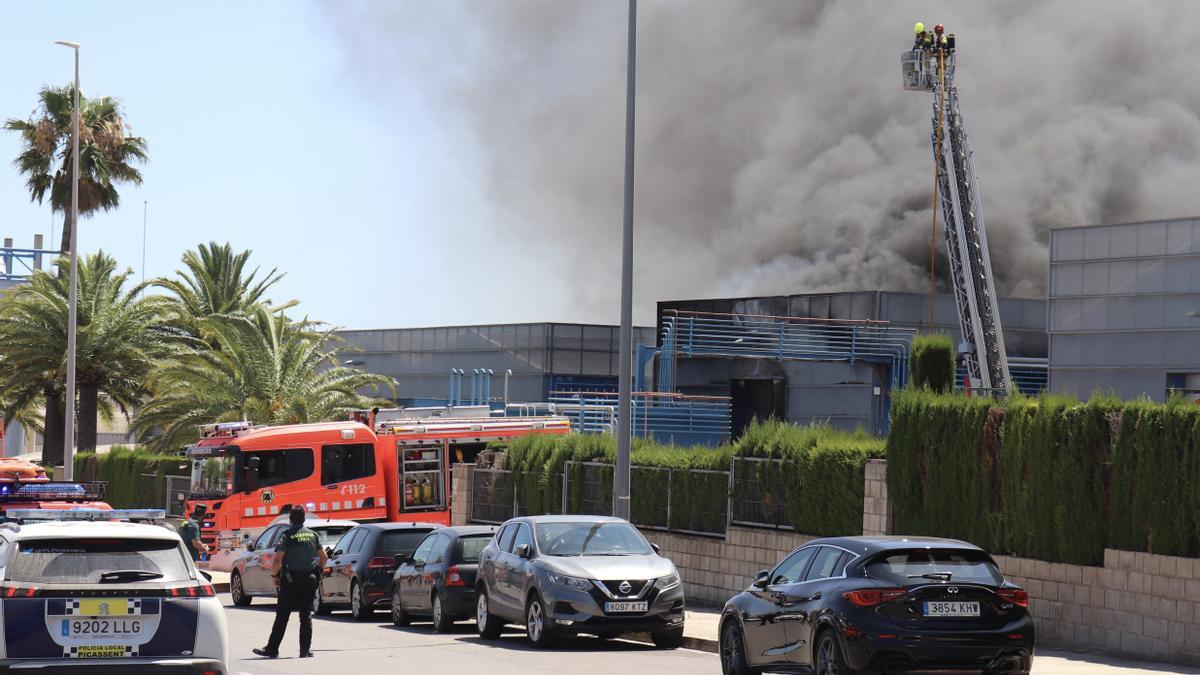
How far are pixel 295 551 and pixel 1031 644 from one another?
834 centimetres

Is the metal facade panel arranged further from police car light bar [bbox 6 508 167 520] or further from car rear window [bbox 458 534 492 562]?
police car light bar [bbox 6 508 167 520]

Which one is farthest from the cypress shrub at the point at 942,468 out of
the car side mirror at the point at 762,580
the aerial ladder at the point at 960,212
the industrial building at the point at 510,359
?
the industrial building at the point at 510,359

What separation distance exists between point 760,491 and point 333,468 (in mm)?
13471

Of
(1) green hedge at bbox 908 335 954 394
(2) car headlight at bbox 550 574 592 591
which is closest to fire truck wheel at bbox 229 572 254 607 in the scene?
(2) car headlight at bbox 550 574 592 591

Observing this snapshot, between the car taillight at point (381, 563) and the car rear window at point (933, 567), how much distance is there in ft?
40.6

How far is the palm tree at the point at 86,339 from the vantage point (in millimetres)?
47281

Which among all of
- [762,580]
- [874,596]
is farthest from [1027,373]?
[874,596]

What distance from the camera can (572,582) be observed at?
18.8 m

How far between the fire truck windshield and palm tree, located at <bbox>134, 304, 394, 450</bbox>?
797 centimetres

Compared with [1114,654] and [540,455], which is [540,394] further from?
[1114,654]

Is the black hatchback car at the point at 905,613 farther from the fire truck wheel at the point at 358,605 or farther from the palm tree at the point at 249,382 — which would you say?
the palm tree at the point at 249,382

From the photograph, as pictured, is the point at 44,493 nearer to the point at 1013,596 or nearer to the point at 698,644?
the point at 698,644

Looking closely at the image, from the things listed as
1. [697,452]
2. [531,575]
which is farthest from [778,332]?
[531,575]

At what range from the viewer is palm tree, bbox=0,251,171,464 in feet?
155
